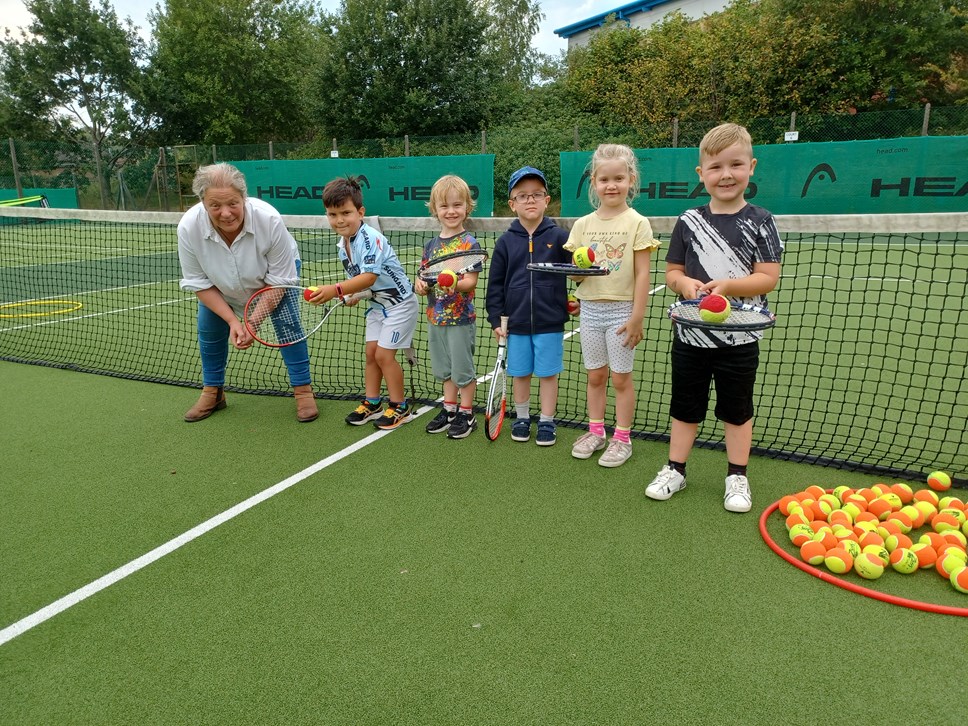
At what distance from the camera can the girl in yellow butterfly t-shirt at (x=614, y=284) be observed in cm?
366

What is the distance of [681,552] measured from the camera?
3092mm

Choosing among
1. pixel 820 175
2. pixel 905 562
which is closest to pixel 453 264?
pixel 905 562

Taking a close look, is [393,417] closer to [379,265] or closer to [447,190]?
[379,265]

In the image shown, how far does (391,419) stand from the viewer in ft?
15.3

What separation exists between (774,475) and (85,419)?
4542 millimetres

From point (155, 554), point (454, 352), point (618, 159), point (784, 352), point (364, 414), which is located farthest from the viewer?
point (784, 352)

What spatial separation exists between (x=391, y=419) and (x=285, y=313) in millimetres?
1059

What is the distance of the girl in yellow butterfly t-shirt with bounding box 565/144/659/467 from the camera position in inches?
144

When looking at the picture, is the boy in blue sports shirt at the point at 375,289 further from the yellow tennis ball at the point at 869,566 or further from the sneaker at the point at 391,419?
the yellow tennis ball at the point at 869,566

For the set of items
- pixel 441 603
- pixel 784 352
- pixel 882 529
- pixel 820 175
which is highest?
pixel 820 175

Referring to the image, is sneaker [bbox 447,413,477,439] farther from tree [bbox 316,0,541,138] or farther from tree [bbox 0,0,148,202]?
tree [bbox 0,0,148,202]

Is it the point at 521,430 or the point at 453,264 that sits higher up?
the point at 453,264

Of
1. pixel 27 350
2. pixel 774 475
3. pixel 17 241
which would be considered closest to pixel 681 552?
pixel 774 475

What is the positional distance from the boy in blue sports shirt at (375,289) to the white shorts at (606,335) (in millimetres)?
1222
